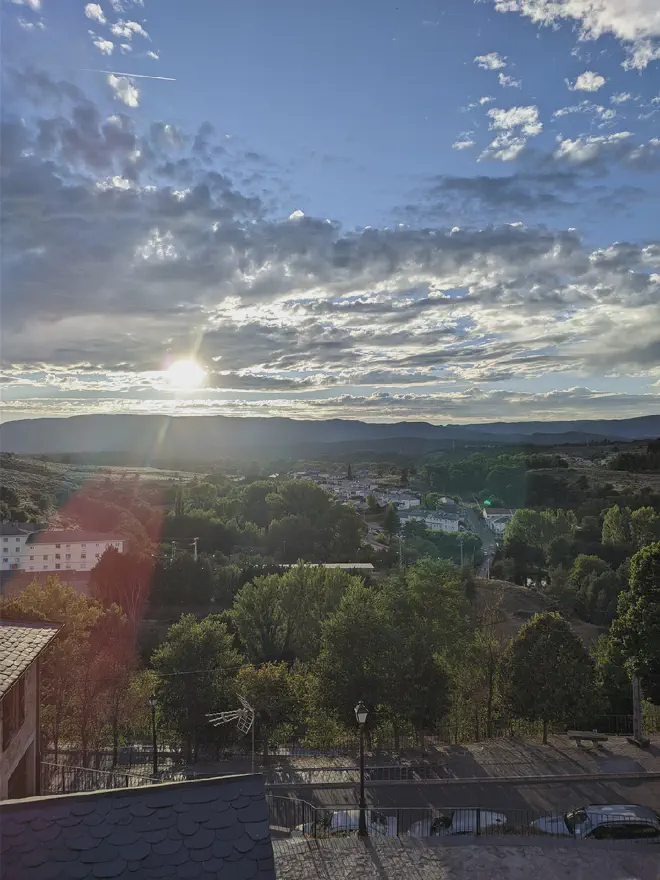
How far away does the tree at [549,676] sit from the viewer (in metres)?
18.7

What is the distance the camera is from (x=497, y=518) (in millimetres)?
86812

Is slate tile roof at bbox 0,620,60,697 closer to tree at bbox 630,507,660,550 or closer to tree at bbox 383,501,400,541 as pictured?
tree at bbox 630,507,660,550

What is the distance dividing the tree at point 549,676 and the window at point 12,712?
45.7ft

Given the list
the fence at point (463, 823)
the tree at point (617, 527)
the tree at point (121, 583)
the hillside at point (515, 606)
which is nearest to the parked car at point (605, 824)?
the fence at point (463, 823)

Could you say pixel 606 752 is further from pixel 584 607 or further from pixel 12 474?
pixel 12 474

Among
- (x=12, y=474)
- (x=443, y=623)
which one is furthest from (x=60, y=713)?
(x=12, y=474)

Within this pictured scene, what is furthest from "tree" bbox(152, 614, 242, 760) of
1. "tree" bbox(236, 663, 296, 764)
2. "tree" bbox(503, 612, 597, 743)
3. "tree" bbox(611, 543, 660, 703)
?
"tree" bbox(611, 543, 660, 703)

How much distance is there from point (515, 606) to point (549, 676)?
1009 inches

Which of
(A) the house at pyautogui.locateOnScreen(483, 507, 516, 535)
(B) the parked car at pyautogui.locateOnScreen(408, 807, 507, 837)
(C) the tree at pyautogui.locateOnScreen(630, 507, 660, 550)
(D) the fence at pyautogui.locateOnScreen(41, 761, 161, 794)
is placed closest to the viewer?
(B) the parked car at pyautogui.locateOnScreen(408, 807, 507, 837)

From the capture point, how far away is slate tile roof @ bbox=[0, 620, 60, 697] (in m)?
8.27

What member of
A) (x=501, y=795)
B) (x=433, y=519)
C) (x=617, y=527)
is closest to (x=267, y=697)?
(x=501, y=795)

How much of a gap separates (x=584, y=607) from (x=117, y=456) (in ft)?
493

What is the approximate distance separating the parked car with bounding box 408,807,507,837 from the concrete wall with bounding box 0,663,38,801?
7342 mm

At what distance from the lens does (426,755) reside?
59.4ft
